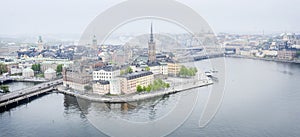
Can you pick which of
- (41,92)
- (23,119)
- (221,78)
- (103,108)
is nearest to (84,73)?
(41,92)

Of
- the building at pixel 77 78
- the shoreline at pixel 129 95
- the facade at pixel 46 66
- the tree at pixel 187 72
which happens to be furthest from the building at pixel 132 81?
the facade at pixel 46 66

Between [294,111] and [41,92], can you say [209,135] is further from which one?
[41,92]

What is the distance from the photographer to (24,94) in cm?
779

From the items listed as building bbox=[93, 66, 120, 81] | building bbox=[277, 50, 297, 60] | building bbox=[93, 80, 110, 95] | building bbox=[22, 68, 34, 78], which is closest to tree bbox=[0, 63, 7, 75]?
building bbox=[22, 68, 34, 78]

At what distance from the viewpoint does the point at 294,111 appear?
6.13 meters

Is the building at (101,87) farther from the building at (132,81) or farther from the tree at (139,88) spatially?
the tree at (139,88)

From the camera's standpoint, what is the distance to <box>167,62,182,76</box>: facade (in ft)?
35.2

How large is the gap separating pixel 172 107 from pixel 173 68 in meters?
4.32

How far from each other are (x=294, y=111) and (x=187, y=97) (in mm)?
2235

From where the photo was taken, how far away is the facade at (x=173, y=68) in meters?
10.7

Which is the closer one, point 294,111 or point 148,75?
point 294,111

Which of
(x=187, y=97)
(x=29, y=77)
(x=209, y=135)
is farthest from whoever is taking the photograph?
(x=29, y=77)

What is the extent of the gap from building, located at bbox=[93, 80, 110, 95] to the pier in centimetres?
160

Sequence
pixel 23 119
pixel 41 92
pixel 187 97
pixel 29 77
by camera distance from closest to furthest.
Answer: pixel 23 119
pixel 187 97
pixel 41 92
pixel 29 77
